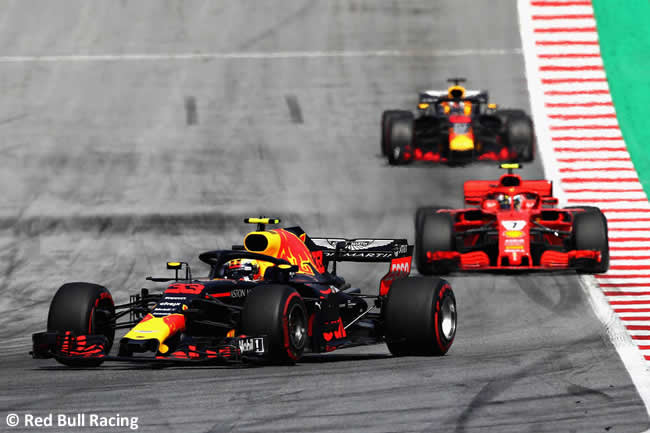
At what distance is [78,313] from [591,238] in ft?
34.8

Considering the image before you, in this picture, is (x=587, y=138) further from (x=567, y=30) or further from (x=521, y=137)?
(x=567, y=30)

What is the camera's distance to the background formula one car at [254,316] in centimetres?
1362

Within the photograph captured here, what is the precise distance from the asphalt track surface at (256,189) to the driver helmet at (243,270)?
130 centimetres

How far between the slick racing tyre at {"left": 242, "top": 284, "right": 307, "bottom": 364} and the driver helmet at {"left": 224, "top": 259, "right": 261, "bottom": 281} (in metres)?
1.38

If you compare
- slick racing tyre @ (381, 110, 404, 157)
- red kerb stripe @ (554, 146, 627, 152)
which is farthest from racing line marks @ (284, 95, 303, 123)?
red kerb stripe @ (554, 146, 627, 152)

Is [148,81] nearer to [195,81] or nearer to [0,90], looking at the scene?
[195,81]

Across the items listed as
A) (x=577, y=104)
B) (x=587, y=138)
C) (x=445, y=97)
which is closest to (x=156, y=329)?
(x=445, y=97)

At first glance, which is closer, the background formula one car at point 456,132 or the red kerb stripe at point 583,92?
the background formula one car at point 456,132

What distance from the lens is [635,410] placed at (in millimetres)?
11891

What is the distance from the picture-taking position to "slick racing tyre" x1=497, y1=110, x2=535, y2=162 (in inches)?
1190

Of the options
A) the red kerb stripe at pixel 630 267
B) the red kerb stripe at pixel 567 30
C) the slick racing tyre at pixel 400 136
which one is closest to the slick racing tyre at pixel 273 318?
the red kerb stripe at pixel 630 267

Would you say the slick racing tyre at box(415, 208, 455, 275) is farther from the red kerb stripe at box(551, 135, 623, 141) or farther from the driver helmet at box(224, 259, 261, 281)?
the red kerb stripe at box(551, 135, 623, 141)

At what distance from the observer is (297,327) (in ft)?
46.7

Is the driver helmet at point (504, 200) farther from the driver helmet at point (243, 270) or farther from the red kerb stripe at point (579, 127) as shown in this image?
the red kerb stripe at point (579, 127)
